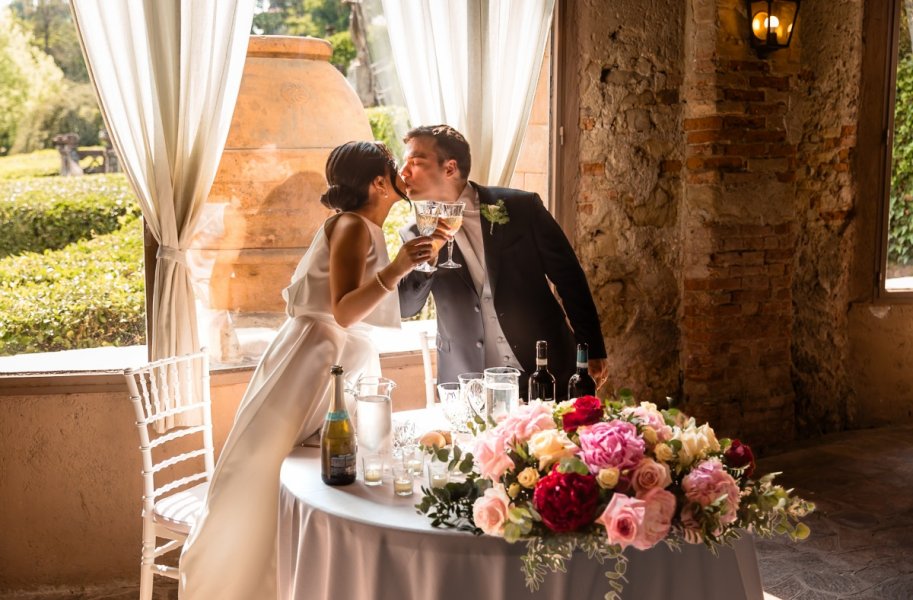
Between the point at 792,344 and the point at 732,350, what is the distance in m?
0.53

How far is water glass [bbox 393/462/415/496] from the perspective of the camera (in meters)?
1.91

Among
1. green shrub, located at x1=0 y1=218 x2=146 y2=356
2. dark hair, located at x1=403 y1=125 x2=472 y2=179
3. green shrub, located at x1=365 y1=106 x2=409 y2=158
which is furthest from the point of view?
green shrub, located at x1=365 y1=106 x2=409 y2=158

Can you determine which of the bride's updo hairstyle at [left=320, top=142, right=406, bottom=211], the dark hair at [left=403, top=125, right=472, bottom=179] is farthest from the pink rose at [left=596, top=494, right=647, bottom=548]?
the dark hair at [left=403, top=125, right=472, bottom=179]

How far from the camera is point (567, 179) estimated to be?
4.23m

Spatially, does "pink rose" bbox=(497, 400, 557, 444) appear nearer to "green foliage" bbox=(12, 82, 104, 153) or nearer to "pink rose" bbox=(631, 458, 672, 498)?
"pink rose" bbox=(631, 458, 672, 498)

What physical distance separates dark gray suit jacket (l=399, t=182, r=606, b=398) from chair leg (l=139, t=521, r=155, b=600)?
1.07 m

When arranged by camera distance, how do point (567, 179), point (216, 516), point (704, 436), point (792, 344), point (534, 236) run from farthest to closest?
point (792, 344) < point (567, 179) < point (534, 236) < point (216, 516) < point (704, 436)

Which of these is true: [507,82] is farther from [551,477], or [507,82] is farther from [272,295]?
[551,477]

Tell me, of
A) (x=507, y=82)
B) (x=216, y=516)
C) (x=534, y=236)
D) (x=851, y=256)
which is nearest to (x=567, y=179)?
(x=507, y=82)

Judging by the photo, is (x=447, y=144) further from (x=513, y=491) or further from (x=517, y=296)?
(x=513, y=491)

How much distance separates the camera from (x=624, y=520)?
5.01 ft

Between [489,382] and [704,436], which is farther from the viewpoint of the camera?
[489,382]

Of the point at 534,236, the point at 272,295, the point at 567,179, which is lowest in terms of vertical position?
the point at 272,295

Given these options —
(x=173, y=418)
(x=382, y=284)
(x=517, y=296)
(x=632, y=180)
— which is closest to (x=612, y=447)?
(x=382, y=284)
